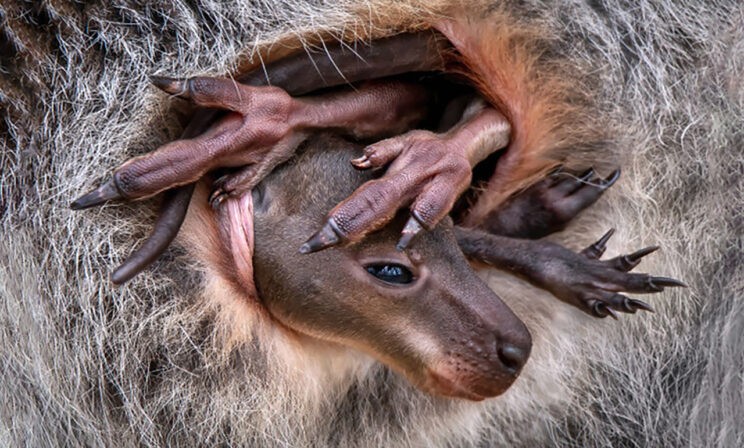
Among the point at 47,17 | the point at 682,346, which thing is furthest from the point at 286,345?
the point at 682,346

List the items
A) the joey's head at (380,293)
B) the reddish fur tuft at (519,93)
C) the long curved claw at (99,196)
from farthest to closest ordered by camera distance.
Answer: the reddish fur tuft at (519,93) → the joey's head at (380,293) → the long curved claw at (99,196)

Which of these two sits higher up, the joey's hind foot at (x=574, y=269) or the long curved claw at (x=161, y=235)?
the long curved claw at (x=161, y=235)

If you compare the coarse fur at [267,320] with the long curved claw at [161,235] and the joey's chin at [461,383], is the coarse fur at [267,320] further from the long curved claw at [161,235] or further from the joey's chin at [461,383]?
the joey's chin at [461,383]

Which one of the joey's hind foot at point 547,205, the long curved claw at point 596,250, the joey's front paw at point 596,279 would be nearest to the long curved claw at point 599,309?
the joey's front paw at point 596,279

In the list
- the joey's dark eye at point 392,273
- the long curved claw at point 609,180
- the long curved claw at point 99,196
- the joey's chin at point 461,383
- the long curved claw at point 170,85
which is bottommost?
the joey's chin at point 461,383

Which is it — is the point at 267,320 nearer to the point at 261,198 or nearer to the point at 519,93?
the point at 261,198

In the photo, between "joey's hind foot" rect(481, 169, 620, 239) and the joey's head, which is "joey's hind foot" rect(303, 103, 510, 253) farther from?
"joey's hind foot" rect(481, 169, 620, 239)

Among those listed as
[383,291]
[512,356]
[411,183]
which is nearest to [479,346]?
[512,356]

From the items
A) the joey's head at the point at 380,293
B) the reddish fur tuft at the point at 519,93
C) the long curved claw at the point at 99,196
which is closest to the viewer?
the long curved claw at the point at 99,196

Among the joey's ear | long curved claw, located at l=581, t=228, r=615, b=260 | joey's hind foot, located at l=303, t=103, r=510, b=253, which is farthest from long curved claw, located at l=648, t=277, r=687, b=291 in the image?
the joey's ear
